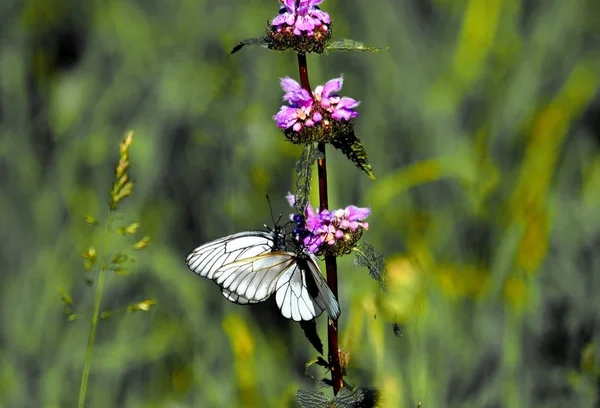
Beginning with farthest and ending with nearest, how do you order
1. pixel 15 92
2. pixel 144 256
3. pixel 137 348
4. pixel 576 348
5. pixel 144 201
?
1. pixel 15 92
2. pixel 144 201
3. pixel 144 256
4. pixel 137 348
5. pixel 576 348

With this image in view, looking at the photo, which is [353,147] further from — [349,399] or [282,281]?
[349,399]

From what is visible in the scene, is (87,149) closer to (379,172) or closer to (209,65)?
(209,65)

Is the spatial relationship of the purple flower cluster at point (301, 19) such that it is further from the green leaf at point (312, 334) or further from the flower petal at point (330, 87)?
the green leaf at point (312, 334)

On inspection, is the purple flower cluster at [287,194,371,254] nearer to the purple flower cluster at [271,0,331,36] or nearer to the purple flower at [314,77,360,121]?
the purple flower at [314,77,360,121]

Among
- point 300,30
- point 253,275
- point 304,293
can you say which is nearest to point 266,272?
point 253,275

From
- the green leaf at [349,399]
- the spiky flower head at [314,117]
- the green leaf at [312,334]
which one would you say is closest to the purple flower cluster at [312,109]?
the spiky flower head at [314,117]

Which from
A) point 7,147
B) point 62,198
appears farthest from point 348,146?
point 7,147
